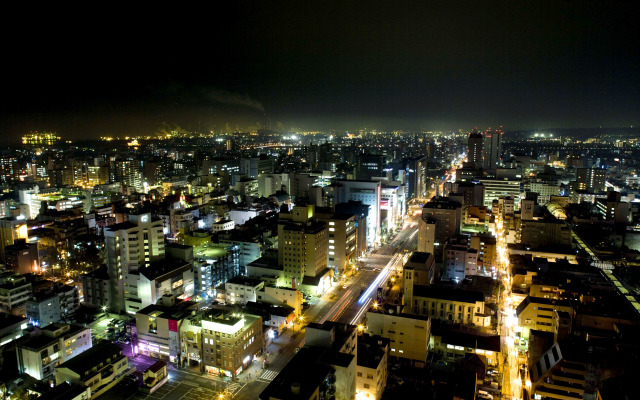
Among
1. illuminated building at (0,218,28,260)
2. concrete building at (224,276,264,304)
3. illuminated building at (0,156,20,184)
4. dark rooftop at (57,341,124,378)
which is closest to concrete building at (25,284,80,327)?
dark rooftop at (57,341,124,378)

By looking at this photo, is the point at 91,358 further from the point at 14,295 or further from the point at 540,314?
the point at 540,314

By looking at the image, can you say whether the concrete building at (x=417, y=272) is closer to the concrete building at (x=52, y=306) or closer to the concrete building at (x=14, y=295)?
the concrete building at (x=52, y=306)

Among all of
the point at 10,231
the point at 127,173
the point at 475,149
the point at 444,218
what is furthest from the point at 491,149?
the point at 10,231

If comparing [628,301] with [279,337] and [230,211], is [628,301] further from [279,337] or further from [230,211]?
[230,211]

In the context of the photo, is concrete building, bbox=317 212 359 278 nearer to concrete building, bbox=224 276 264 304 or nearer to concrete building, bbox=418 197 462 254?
concrete building, bbox=224 276 264 304

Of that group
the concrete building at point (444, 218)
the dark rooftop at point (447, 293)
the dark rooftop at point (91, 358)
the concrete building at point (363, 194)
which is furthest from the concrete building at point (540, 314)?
the dark rooftop at point (91, 358)
